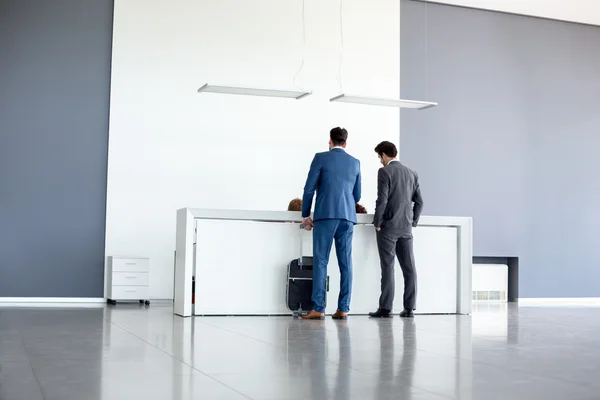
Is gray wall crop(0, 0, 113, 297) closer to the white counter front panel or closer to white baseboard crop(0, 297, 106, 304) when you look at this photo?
white baseboard crop(0, 297, 106, 304)

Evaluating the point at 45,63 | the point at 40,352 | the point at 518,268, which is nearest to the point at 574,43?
the point at 518,268

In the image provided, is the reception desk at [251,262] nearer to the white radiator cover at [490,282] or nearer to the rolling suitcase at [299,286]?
the rolling suitcase at [299,286]

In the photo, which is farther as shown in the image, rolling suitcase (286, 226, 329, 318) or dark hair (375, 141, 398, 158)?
dark hair (375, 141, 398, 158)

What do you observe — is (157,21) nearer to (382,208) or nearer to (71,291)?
(71,291)

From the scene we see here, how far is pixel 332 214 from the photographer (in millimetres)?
6805

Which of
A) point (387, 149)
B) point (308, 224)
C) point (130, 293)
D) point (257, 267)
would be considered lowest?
point (130, 293)

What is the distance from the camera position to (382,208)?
7.39m

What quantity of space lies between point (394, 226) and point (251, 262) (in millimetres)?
1341

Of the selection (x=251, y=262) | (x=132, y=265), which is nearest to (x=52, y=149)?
(x=132, y=265)

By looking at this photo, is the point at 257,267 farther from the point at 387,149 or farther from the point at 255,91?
the point at 255,91

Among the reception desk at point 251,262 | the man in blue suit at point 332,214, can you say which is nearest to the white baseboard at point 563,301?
the reception desk at point 251,262

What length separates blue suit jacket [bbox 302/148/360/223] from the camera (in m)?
6.84

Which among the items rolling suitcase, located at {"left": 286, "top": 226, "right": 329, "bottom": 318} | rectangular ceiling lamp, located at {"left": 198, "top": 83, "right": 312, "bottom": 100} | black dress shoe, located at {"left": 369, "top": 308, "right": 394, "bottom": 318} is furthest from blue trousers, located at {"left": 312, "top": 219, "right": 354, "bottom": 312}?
rectangular ceiling lamp, located at {"left": 198, "top": 83, "right": 312, "bottom": 100}

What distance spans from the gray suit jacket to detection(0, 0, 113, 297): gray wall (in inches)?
150
